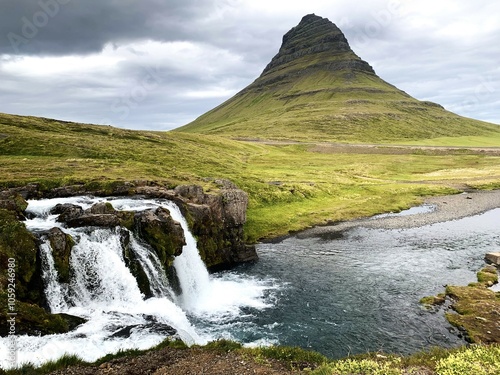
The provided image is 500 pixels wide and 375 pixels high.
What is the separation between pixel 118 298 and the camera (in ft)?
104

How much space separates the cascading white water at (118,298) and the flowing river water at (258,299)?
0.28 ft

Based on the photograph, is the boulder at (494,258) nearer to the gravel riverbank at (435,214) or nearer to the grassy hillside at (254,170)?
the gravel riverbank at (435,214)

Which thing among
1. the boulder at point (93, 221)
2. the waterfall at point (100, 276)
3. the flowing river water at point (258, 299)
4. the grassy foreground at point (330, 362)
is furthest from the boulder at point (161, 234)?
the grassy foreground at point (330, 362)

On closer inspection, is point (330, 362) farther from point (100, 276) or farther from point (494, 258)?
point (494, 258)

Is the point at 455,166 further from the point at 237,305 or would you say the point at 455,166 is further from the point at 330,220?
the point at 237,305

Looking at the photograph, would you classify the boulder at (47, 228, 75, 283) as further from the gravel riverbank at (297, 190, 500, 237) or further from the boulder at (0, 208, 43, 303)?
the gravel riverbank at (297, 190, 500, 237)

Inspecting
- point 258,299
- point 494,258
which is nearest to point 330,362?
point 258,299

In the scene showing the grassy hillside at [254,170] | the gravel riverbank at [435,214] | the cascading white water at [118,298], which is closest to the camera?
the cascading white water at [118,298]

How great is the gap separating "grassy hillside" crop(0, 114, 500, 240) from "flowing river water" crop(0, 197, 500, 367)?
1941 centimetres

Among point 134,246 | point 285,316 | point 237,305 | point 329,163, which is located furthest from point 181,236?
point 329,163

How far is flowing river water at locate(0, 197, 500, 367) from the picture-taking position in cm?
2653

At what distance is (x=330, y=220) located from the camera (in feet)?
252

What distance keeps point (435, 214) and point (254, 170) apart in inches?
2196

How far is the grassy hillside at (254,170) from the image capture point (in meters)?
69.8
